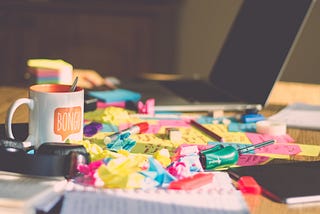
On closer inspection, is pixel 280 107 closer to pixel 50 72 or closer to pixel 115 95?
pixel 115 95

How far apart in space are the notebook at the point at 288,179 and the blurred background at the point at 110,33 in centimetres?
225

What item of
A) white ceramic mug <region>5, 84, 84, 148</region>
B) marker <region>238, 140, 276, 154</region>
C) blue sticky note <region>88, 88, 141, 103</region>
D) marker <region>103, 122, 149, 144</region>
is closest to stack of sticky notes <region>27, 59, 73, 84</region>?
blue sticky note <region>88, 88, 141, 103</region>

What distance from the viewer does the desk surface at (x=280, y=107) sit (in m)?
0.77

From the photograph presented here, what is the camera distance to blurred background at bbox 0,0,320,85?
3.12 metres

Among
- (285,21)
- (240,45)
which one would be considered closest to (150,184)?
(285,21)

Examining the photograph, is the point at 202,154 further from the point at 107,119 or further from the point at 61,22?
the point at 61,22

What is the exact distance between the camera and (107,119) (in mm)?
1206

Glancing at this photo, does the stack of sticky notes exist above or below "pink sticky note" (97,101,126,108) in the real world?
above

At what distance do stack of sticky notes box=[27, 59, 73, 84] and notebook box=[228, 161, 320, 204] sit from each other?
62cm

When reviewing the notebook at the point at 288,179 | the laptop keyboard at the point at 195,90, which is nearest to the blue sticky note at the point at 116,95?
the laptop keyboard at the point at 195,90

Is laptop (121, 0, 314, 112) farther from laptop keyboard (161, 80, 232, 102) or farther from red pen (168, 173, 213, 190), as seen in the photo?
red pen (168, 173, 213, 190)

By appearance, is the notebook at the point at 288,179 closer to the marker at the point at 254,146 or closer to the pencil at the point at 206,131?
the marker at the point at 254,146

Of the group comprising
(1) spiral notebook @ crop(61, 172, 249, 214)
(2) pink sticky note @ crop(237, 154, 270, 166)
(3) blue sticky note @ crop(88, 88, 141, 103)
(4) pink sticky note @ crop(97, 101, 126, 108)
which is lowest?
(4) pink sticky note @ crop(97, 101, 126, 108)

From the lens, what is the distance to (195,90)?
1.56 metres
